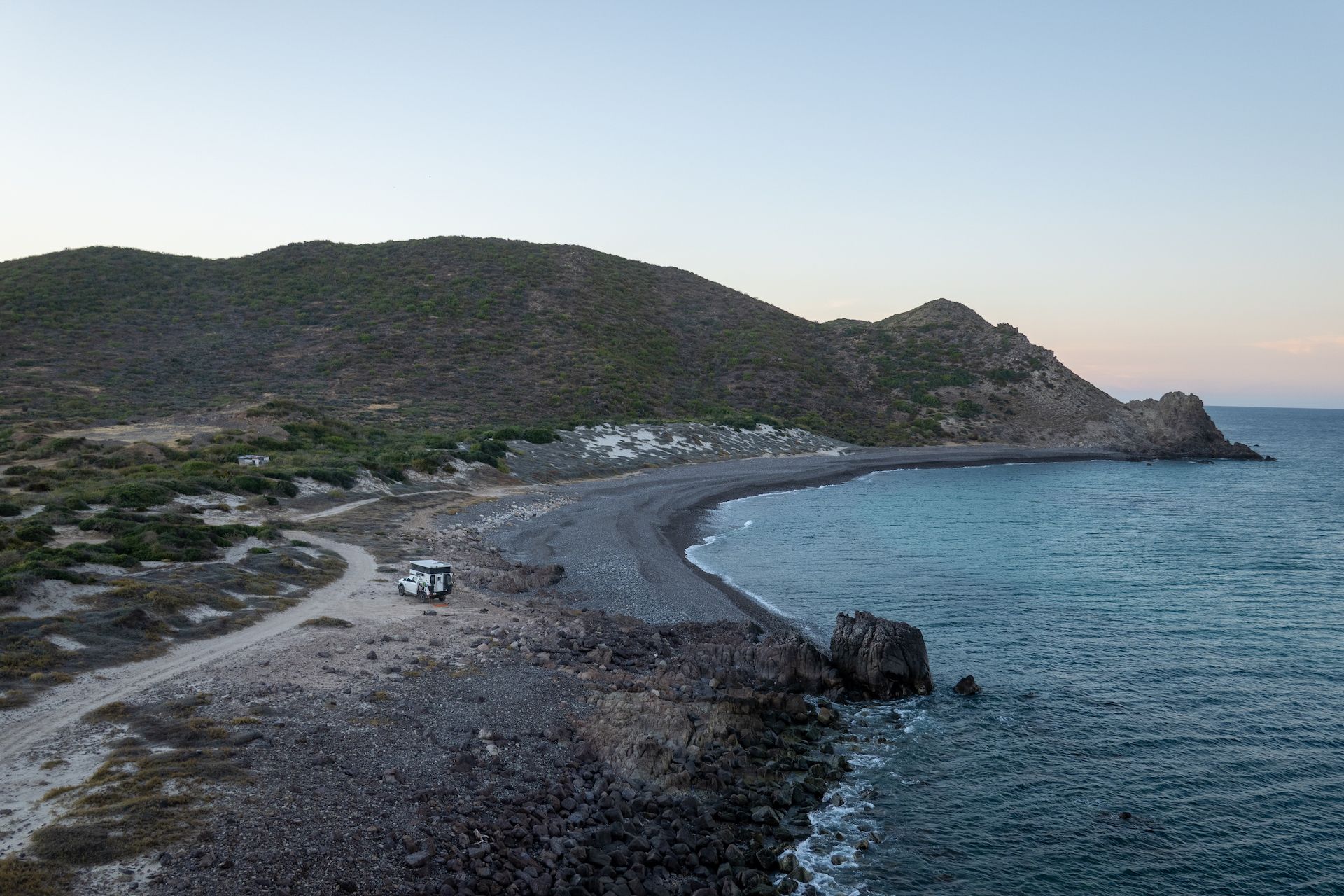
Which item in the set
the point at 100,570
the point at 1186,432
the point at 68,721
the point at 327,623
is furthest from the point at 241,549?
the point at 1186,432

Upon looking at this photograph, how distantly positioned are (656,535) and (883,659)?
889 inches

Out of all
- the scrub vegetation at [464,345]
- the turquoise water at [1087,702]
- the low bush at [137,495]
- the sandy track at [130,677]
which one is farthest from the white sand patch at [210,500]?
the scrub vegetation at [464,345]

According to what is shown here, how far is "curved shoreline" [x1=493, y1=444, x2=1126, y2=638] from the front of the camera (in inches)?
1261

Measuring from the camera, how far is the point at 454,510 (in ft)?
159

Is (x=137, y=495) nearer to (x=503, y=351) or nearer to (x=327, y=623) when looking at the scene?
(x=327, y=623)

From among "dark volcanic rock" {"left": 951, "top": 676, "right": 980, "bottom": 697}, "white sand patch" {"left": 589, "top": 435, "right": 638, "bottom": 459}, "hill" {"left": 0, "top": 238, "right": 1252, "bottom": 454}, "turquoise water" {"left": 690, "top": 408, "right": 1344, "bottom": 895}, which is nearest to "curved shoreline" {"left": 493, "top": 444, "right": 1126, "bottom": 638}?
"turquoise water" {"left": 690, "top": 408, "right": 1344, "bottom": 895}

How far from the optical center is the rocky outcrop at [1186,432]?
11188 centimetres

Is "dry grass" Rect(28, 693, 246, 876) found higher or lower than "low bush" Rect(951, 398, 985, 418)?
lower

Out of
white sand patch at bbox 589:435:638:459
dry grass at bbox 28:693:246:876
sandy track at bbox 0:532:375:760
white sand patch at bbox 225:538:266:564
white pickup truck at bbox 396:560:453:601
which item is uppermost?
white sand patch at bbox 589:435:638:459

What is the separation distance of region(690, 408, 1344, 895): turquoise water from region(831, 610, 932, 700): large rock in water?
81 centimetres

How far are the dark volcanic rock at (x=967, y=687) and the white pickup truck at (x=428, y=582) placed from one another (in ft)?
57.5

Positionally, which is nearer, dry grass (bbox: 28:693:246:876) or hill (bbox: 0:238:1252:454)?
dry grass (bbox: 28:693:246:876)

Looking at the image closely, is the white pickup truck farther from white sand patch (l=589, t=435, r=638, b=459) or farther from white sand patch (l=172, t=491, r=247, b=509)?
white sand patch (l=589, t=435, r=638, b=459)

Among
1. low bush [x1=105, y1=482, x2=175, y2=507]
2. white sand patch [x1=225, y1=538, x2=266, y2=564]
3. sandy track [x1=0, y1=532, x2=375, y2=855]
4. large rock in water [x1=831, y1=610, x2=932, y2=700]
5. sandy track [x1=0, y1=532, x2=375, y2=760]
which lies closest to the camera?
sandy track [x1=0, y1=532, x2=375, y2=855]
